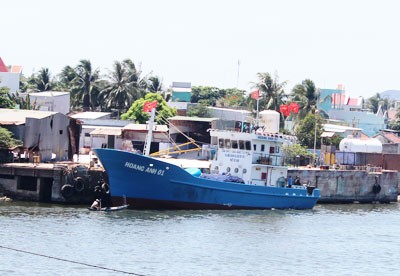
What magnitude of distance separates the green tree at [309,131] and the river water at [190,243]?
1119 inches

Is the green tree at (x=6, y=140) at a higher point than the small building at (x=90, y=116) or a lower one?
lower

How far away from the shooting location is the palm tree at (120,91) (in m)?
89.7

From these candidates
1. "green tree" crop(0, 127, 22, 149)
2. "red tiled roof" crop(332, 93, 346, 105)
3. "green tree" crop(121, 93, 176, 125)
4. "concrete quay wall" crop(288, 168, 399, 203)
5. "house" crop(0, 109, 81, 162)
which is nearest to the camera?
"green tree" crop(0, 127, 22, 149)

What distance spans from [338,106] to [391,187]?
212 feet

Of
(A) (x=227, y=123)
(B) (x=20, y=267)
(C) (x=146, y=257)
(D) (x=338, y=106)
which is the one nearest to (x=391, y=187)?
(A) (x=227, y=123)

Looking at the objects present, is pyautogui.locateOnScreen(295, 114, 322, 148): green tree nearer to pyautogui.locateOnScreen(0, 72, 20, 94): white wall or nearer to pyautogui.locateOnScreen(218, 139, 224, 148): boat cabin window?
pyautogui.locateOnScreen(0, 72, 20, 94): white wall

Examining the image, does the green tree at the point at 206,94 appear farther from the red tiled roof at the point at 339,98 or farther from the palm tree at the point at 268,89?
the palm tree at the point at 268,89

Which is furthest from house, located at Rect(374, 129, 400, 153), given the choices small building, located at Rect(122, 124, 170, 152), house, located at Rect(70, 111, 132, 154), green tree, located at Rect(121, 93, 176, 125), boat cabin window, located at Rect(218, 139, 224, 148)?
boat cabin window, located at Rect(218, 139, 224, 148)

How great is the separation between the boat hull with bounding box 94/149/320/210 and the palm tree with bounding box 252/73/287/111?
38.6 metres

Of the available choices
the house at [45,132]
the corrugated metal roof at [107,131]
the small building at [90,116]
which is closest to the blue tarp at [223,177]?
the house at [45,132]

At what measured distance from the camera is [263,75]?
91.7 meters

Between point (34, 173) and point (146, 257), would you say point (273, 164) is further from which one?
point (146, 257)

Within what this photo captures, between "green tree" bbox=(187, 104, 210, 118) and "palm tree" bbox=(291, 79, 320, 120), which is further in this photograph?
"green tree" bbox=(187, 104, 210, 118)

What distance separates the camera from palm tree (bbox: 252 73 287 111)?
299 feet
